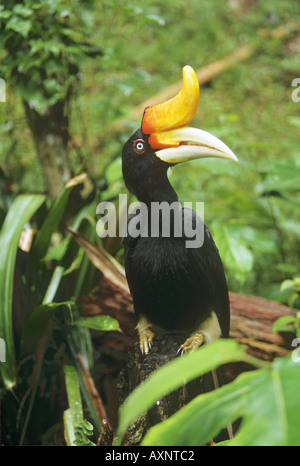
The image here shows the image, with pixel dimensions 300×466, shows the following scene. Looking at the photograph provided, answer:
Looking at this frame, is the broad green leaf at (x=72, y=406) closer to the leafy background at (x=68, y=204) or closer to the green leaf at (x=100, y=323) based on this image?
the leafy background at (x=68, y=204)

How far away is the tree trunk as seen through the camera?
1.63m

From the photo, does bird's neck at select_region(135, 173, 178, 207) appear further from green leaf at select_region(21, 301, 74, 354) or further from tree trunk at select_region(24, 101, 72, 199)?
tree trunk at select_region(24, 101, 72, 199)

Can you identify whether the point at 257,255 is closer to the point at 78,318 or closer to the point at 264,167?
the point at 264,167

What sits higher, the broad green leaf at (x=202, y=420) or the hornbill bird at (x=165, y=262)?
the hornbill bird at (x=165, y=262)

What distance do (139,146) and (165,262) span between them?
0.79ft

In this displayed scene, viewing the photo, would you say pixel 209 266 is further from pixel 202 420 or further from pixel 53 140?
pixel 53 140

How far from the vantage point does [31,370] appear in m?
1.27

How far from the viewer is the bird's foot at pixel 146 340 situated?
38.4 inches

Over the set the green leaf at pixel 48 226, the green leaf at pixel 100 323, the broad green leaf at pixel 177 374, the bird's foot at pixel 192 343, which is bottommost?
the broad green leaf at pixel 177 374

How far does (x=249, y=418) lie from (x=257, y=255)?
168 cm

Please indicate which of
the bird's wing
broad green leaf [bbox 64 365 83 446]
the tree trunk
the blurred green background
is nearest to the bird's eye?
the bird's wing

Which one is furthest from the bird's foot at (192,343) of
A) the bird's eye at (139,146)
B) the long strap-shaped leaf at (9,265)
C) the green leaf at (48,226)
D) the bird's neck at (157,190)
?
the green leaf at (48,226)

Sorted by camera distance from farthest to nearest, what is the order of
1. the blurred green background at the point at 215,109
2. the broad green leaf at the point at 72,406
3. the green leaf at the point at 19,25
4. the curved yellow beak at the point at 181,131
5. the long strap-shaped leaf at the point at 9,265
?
the blurred green background at the point at 215,109
the green leaf at the point at 19,25
the long strap-shaped leaf at the point at 9,265
the broad green leaf at the point at 72,406
the curved yellow beak at the point at 181,131

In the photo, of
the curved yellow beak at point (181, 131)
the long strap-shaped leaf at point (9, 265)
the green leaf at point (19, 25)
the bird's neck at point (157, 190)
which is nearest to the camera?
the curved yellow beak at point (181, 131)
